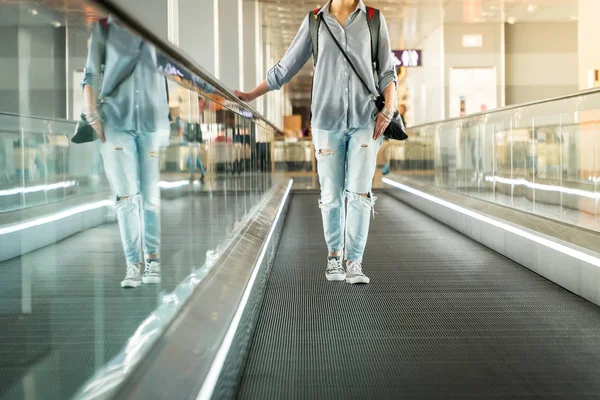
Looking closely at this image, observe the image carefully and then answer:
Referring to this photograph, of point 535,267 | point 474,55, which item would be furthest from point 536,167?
point 474,55

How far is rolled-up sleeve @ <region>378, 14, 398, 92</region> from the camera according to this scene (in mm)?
4406

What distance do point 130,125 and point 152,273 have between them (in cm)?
48

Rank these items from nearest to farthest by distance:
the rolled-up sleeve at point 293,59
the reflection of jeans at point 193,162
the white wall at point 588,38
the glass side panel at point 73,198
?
the glass side panel at point 73,198 → the reflection of jeans at point 193,162 → the rolled-up sleeve at point 293,59 → the white wall at point 588,38

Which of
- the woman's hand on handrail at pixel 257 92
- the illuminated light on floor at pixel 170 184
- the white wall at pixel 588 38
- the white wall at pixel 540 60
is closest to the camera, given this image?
the illuminated light on floor at pixel 170 184

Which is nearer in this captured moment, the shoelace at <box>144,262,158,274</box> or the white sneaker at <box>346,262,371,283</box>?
the shoelace at <box>144,262,158,274</box>

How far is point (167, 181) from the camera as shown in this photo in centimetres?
235

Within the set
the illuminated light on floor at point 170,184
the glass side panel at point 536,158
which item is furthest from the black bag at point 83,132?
the glass side panel at point 536,158

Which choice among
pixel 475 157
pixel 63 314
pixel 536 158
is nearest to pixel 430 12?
pixel 475 157

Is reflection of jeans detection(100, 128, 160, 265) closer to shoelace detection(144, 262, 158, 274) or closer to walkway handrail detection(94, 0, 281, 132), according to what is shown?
shoelace detection(144, 262, 158, 274)

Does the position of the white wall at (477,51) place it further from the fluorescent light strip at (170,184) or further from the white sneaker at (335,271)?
the fluorescent light strip at (170,184)

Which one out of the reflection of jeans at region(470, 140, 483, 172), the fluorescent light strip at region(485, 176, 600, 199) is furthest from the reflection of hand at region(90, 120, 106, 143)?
the reflection of jeans at region(470, 140, 483, 172)

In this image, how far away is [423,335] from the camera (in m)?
3.26

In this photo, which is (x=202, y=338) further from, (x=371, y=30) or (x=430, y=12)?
(x=430, y=12)

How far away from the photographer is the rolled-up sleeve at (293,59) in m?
4.57
